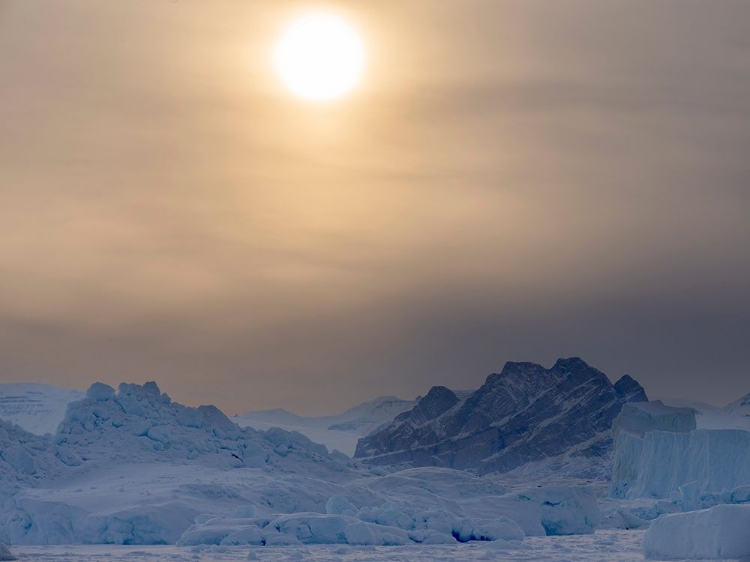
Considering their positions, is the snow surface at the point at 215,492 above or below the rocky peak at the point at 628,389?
below

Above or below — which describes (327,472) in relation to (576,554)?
above

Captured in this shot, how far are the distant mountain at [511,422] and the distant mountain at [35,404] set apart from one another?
3671 centimetres

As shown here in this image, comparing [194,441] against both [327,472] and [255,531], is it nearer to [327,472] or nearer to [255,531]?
[327,472]

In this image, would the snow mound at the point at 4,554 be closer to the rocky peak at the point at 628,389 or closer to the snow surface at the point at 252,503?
the snow surface at the point at 252,503

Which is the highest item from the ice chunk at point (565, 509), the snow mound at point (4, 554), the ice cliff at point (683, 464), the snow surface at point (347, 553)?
the ice cliff at point (683, 464)

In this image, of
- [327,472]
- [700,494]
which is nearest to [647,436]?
[700,494]

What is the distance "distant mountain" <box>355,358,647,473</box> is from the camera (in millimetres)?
107125

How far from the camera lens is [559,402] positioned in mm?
114000

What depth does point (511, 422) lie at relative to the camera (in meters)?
114

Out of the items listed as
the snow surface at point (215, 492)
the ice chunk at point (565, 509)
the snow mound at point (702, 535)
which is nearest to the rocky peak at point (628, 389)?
the snow surface at point (215, 492)

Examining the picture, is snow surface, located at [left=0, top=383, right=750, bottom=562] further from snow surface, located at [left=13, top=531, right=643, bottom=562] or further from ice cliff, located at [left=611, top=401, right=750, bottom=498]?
ice cliff, located at [left=611, top=401, right=750, bottom=498]

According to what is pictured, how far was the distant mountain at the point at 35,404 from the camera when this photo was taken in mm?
132625

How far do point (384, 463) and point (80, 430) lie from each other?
75680 mm

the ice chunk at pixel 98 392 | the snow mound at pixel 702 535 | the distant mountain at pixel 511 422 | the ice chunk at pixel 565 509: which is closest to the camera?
the snow mound at pixel 702 535
